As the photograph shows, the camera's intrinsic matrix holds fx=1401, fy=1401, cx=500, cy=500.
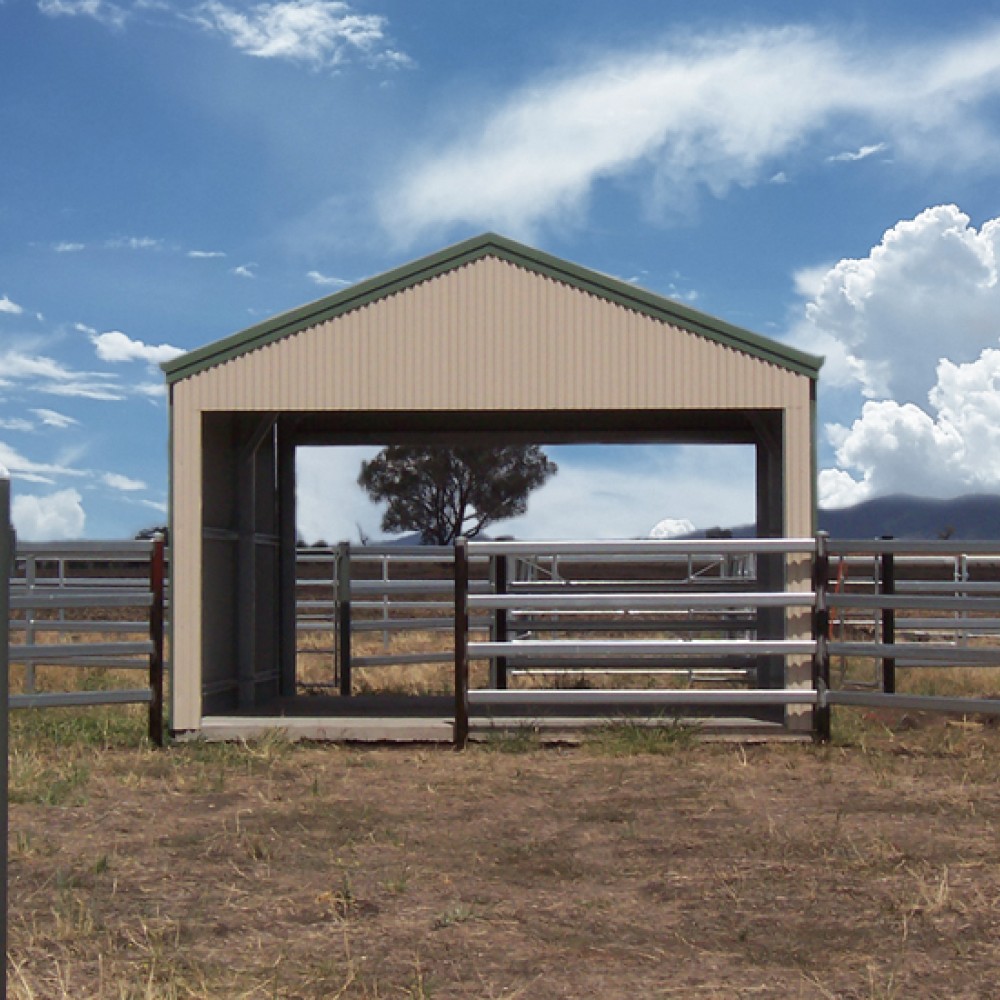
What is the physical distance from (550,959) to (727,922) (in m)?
0.95

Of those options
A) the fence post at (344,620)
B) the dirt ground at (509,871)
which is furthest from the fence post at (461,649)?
the fence post at (344,620)

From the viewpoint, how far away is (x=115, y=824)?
8.17 m

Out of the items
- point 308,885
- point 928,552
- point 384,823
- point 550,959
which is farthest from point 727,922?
point 928,552

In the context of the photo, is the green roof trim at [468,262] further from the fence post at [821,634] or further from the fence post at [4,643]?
the fence post at [4,643]

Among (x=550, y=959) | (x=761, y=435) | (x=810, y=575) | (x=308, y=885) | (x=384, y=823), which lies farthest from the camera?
(x=761, y=435)

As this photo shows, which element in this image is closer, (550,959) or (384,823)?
(550,959)

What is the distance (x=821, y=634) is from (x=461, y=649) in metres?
2.76

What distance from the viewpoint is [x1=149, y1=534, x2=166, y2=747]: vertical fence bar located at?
10.9m

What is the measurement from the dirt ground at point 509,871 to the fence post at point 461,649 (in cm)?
20

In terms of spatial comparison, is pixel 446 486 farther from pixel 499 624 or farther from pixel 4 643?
pixel 4 643

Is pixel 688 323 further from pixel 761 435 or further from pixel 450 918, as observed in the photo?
pixel 450 918

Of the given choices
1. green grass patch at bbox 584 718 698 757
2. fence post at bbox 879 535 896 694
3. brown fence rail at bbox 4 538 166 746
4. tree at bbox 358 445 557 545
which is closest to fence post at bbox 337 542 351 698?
brown fence rail at bbox 4 538 166 746

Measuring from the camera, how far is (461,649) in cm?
1063

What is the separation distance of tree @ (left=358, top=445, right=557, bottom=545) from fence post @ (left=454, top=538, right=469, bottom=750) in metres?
49.4
